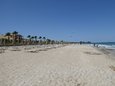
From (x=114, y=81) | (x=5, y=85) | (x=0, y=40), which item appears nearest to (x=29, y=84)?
(x=5, y=85)

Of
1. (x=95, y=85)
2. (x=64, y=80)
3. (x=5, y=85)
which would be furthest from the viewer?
(x=64, y=80)

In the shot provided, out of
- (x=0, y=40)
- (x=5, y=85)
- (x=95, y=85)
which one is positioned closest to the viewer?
(x=5, y=85)

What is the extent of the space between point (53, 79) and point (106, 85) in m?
2.29

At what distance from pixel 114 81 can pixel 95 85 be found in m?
1.25

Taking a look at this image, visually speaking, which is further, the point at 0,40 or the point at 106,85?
the point at 0,40

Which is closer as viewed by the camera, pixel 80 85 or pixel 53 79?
pixel 80 85

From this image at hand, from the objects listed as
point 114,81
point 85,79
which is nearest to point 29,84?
point 85,79

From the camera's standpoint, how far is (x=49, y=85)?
7.11 metres

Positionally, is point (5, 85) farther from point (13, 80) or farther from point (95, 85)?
point (95, 85)

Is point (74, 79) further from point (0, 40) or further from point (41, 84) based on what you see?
point (0, 40)

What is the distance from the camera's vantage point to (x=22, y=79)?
7883 mm

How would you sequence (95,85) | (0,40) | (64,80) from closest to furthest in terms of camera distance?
(95,85)
(64,80)
(0,40)

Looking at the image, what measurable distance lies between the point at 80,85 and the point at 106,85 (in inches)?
43.0

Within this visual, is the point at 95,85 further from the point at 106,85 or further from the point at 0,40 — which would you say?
the point at 0,40
